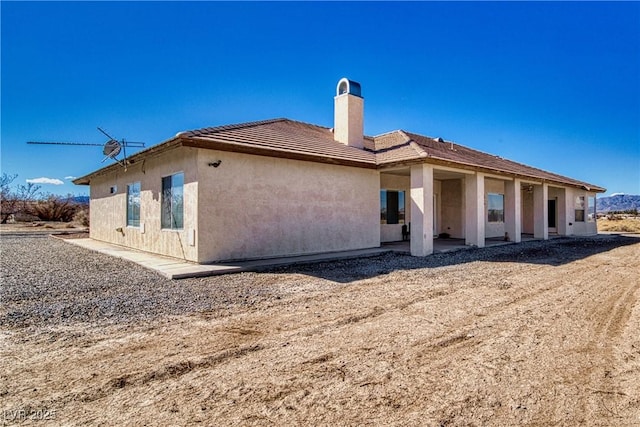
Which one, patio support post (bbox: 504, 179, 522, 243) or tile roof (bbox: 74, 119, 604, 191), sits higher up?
tile roof (bbox: 74, 119, 604, 191)

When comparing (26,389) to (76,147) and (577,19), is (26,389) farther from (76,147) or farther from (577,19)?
(577,19)

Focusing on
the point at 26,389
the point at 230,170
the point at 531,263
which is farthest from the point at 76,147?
the point at 531,263

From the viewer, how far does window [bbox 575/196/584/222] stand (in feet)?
71.4

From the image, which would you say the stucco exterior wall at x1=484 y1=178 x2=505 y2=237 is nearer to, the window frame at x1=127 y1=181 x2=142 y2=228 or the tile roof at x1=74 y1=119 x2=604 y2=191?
the tile roof at x1=74 y1=119 x2=604 y2=191

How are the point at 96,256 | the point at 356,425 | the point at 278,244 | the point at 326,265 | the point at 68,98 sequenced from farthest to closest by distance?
the point at 68,98
the point at 96,256
the point at 278,244
the point at 326,265
the point at 356,425

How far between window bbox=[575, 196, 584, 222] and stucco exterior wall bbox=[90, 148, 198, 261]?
23129 millimetres

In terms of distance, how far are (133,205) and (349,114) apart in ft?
29.4

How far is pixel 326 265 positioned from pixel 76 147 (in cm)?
1020

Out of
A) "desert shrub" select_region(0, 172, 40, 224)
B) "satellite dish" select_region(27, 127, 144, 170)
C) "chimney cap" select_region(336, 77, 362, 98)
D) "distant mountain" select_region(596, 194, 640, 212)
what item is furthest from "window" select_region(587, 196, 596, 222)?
"distant mountain" select_region(596, 194, 640, 212)

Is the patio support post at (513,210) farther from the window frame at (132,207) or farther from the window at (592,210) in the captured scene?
the window frame at (132,207)

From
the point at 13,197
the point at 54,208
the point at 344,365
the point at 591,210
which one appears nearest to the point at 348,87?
the point at 344,365

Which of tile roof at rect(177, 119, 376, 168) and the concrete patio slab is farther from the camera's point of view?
tile roof at rect(177, 119, 376, 168)

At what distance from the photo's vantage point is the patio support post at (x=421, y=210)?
11.2m

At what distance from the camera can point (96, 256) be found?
11.2 m
